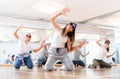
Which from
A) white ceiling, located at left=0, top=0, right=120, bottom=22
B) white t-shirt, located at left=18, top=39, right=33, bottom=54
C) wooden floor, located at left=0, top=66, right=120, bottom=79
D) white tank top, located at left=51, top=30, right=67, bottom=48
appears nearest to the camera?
wooden floor, located at left=0, top=66, right=120, bottom=79

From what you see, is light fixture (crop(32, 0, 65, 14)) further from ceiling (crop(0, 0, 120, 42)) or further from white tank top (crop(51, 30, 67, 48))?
white tank top (crop(51, 30, 67, 48))

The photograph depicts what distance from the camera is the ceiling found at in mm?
6221

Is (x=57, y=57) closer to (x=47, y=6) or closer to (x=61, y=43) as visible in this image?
(x=61, y=43)

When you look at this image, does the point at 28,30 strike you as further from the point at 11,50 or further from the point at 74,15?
the point at 74,15

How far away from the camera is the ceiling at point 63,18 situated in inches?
245

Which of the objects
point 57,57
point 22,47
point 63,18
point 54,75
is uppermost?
point 63,18

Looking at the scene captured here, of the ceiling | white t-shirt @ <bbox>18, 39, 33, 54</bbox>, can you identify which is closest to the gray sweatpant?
white t-shirt @ <bbox>18, 39, 33, 54</bbox>

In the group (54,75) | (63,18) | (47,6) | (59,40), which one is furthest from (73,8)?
(54,75)

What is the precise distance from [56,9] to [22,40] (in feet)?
8.47

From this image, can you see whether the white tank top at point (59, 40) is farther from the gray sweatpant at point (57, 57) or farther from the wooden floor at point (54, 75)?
the wooden floor at point (54, 75)

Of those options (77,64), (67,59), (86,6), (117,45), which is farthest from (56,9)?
(117,45)

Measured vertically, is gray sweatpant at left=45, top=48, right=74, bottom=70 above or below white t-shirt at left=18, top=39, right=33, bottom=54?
below

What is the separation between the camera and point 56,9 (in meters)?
6.81

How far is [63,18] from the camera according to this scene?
8312 millimetres
